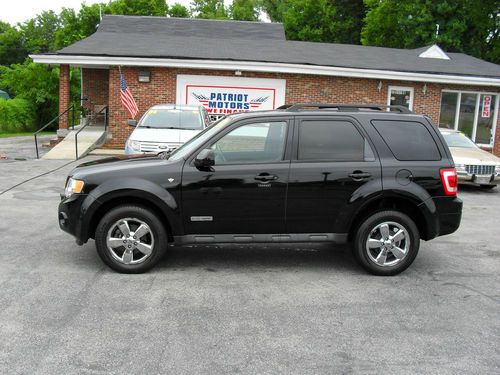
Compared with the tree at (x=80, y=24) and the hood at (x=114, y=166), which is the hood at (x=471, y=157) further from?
the tree at (x=80, y=24)

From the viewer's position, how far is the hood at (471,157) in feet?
42.1

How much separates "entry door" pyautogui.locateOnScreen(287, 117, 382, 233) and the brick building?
42.2 feet

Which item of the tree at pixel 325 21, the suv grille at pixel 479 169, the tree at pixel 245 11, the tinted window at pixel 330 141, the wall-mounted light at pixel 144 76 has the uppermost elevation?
the tree at pixel 245 11

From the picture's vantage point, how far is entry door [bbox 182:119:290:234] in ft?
19.1

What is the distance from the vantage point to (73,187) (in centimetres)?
591

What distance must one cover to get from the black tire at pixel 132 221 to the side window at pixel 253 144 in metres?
0.94

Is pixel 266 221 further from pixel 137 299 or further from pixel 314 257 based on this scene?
pixel 137 299

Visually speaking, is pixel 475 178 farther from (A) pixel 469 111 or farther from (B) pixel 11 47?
(B) pixel 11 47

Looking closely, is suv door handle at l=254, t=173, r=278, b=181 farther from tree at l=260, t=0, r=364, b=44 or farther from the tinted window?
tree at l=260, t=0, r=364, b=44

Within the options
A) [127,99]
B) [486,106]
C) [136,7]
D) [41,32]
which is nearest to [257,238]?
[127,99]

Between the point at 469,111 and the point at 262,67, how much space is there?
8.07 meters

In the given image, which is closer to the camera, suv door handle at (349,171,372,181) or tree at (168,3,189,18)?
suv door handle at (349,171,372,181)

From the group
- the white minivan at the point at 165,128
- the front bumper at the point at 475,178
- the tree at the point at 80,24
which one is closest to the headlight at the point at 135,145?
the white minivan at the point at 165,128

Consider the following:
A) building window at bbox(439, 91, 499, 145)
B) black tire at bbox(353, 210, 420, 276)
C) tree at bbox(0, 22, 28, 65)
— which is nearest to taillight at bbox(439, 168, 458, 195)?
black tire at bbox(353, 210, 420, 276)
